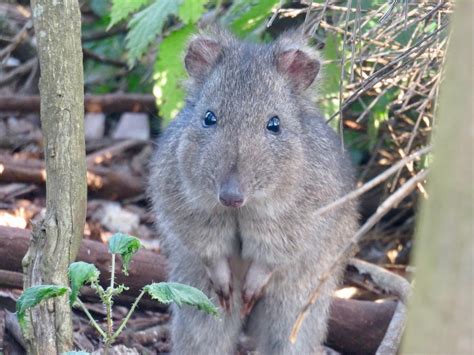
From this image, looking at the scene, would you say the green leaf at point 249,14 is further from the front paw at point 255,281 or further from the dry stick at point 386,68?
the front paw at point 255,281

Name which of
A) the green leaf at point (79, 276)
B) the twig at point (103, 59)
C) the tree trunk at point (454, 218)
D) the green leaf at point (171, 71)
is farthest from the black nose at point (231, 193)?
the twig at point (103, 59)

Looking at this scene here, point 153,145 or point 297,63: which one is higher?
point 297,63

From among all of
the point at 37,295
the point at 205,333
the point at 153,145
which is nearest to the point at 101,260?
the point at 205,333

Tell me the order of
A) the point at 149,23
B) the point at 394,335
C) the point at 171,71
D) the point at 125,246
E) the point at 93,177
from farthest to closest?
the point at 93,177, the point at 171,71, the point at 149,23, the point at 394,335, the point at 125,246

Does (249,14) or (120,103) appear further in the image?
(120,103)

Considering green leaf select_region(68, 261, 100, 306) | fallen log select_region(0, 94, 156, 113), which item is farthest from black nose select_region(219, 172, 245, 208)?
fallen log select_region(0, 94, 156, 113)

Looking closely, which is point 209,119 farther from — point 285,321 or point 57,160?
point 285,321

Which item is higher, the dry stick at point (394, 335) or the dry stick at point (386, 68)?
the dry stick at point (386, 68)
